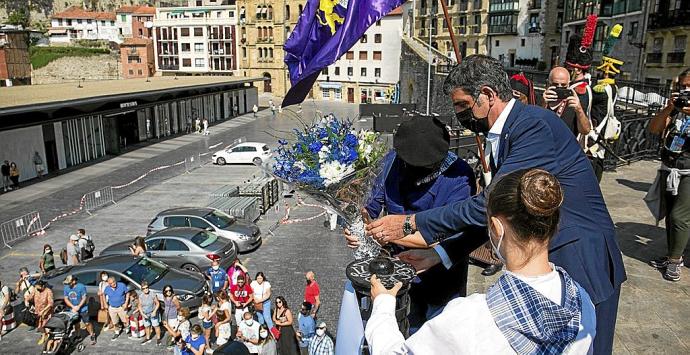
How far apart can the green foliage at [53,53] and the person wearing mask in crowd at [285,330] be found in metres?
103

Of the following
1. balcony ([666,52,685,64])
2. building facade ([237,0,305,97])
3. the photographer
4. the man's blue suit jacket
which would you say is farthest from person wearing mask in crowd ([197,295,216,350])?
building facade ([237,0,305,97])

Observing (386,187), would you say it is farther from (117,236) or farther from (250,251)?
(117,236)

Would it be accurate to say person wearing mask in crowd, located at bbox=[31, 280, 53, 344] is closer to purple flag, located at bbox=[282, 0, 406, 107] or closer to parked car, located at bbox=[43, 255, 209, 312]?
parked car, located at bbox=[43, 255, 209, 312]

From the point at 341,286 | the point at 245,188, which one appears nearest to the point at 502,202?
the point at 341,286

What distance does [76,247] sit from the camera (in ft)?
47.4

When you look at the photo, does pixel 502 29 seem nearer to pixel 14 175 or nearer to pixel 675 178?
pixel 14 175

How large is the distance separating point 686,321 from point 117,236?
54.8ft

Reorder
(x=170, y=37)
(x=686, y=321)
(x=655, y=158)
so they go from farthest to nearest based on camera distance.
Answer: (x=170, y=37) → (x=655, y=158) → (x=686, y=321)

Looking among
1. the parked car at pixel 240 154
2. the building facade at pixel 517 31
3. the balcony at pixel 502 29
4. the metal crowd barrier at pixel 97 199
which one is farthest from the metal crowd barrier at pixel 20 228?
the balcony at pixel 502 29

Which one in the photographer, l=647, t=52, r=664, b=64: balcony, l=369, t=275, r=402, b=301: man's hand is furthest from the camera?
l=647, t=52, r=664, b=64: balcony

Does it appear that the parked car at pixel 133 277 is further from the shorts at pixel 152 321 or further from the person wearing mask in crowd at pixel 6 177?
the person wearing mask in crowd at pixel 6 177

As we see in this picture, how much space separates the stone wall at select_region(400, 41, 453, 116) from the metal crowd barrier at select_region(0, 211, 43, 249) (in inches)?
1081

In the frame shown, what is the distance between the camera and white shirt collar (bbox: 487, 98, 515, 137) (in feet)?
9.58

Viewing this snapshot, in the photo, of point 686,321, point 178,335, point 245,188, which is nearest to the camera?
point 686,321
